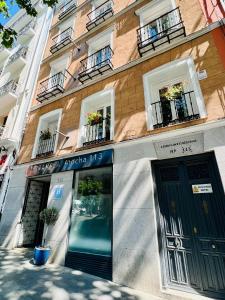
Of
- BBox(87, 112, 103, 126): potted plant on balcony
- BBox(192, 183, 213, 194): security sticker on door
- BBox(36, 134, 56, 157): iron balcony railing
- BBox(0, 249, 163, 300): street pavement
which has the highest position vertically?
BBox(87, 112, 103, 126): potted plant on balcony

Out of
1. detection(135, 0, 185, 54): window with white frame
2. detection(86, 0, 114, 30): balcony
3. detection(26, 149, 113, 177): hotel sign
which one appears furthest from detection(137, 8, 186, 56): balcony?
detection(26, 149, 113, 177): hotel sign

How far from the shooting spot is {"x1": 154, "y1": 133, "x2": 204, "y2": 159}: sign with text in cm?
499

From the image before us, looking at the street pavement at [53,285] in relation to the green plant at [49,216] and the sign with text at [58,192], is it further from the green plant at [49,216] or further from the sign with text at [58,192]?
the sign with text at [58,192]

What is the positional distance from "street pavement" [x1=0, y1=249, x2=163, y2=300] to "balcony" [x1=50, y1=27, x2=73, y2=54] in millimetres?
11187

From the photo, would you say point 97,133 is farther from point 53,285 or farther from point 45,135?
point 53,285

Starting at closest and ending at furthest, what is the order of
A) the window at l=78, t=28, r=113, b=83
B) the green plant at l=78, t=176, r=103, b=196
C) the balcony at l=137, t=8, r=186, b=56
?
the green plant at l=78, t=176, r=103, b=196 → the balcony at l=137, t=8, r=186, b=56 → the window at l=78, t=28, r=113, b=83

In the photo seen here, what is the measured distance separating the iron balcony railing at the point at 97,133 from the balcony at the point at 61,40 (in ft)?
20.9

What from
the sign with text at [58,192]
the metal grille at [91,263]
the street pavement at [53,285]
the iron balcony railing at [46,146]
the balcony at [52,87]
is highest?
the balcony at [52,87]

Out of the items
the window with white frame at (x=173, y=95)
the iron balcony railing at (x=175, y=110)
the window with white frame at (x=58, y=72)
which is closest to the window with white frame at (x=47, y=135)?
the window with white frame at (x=58, y=72)

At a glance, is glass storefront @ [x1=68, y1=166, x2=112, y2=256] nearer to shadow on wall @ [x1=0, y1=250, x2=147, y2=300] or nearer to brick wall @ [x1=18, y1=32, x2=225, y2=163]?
shadow on wall @ [x1=0, y1=250, x2=147, y2=300]

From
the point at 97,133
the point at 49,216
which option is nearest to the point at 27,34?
the point at 97,133

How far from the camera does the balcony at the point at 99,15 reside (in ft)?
32.0

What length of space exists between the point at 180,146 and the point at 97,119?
12.0ft

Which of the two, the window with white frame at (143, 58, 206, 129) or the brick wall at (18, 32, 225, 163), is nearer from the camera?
the brick wall at (18, 32, 225, 163)
